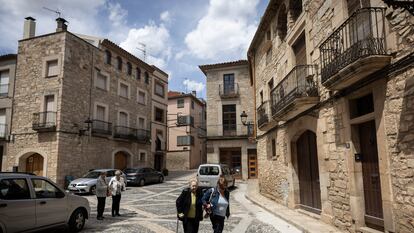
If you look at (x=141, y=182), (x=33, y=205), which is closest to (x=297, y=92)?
(x=33, y=205)

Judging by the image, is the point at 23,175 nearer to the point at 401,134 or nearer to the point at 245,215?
the point at 245,215

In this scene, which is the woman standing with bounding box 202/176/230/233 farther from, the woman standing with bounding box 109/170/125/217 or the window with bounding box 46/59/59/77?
the window with bounding box 46/59/59/77

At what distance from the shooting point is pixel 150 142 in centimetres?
2989

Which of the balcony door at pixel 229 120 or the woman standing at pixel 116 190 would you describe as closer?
the woman standing at pixel 116 190

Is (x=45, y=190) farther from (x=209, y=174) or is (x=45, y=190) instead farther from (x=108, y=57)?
(x=108, y=57)

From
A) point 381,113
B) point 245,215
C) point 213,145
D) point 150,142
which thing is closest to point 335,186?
point 381,113

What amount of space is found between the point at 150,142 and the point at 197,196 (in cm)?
2461

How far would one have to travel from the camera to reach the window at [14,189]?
602 cm

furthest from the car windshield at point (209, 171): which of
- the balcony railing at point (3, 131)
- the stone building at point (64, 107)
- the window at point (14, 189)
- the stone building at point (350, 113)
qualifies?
the balcony railing at point (3, 131)

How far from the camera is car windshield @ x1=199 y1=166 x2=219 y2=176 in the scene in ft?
54.5

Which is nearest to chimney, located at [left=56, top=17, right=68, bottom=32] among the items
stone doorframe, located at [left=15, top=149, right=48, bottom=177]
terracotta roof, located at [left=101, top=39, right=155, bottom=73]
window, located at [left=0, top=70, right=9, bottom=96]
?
terracotta roof, located at [left=101, top=39, right=155, bottom=73]

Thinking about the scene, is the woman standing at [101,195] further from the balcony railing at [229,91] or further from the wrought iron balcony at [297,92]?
the balcony railing at [229,91]

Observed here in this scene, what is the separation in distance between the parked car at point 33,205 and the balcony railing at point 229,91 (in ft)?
67.8

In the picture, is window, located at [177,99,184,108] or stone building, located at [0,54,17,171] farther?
window, located at [177,99,184,108]
